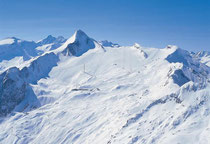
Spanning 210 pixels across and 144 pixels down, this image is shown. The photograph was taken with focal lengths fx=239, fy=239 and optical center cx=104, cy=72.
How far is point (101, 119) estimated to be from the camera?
154 metres

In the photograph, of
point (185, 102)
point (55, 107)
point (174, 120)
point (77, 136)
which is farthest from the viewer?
point (55, 107)

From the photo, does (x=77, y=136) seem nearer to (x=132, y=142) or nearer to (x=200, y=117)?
(x=132, y=142)

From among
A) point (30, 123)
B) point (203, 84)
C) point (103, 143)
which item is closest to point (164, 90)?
point (203, 84)

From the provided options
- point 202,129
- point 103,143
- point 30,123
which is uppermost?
point 202,129

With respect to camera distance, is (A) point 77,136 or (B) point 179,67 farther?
(B) point 179,67

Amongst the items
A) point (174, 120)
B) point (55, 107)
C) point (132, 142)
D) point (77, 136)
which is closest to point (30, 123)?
point (55, 107)

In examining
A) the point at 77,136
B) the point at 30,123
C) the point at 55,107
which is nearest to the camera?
the point at 77,136

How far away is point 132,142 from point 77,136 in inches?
1698

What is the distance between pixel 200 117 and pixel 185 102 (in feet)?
47.8

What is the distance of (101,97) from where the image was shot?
189 meters

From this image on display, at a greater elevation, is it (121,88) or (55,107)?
(121,88)

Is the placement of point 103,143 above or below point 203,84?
below

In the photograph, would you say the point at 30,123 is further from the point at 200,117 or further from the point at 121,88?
the point at 200,117

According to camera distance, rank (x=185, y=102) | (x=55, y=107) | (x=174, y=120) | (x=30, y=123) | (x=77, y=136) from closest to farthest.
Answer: (x=174, y=120) → (x=185, y=102) → (x=77, y=136) → (x=30, y=123) → (x=55, y=107)
